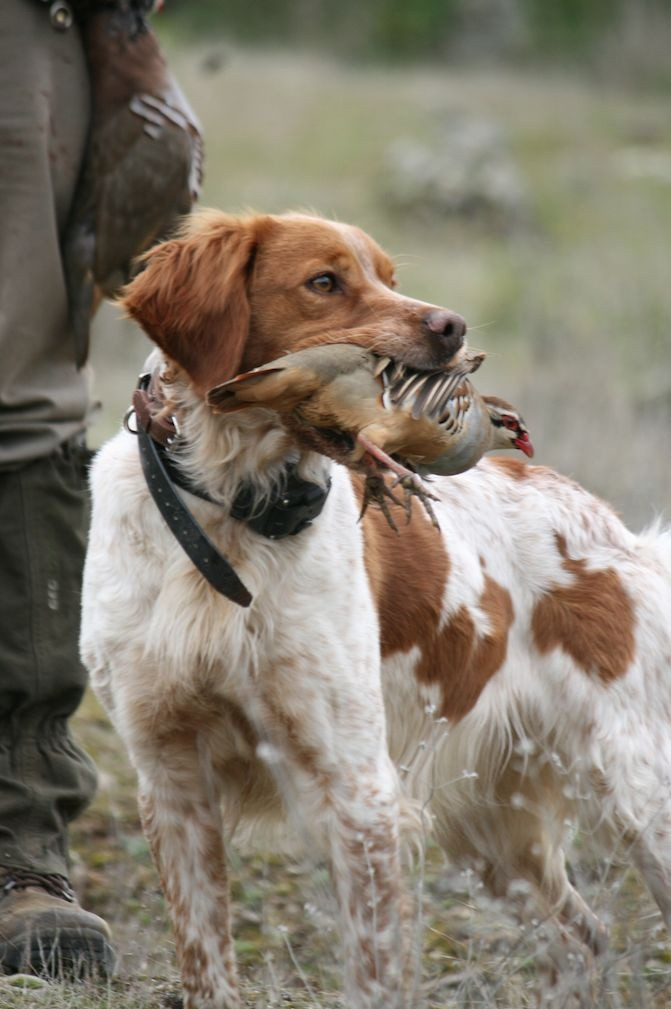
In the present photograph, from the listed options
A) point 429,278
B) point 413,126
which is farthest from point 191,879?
point 413,126

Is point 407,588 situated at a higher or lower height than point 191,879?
higher

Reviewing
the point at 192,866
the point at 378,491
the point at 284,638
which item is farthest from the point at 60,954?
the point at 378,491

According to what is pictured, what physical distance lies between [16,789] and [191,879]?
25.6 inches

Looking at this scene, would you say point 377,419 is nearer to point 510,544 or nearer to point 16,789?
point 510,544

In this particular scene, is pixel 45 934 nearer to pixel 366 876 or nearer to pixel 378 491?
pixel 366 876

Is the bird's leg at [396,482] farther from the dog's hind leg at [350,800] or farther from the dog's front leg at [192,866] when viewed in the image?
the dog's front leg at [192,866]

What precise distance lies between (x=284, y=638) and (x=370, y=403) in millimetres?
517

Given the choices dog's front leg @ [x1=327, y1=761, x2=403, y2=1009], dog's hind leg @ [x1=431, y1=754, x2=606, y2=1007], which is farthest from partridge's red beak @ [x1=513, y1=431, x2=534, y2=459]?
dog's hind leg @ [x1=431, y1=754, x2=606, y2=1007]

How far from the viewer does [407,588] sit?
10.6 ft

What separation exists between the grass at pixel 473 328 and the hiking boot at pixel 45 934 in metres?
0.09

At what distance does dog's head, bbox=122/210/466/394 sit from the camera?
274 centimetres

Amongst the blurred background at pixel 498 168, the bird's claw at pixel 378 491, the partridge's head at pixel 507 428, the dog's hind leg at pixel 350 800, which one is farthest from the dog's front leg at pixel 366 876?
the blurred background at pixel 498 168

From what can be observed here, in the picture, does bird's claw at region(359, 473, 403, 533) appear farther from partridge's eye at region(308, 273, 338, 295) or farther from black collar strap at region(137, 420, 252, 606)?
partridge's eye at region(308, 273, 338, 295)

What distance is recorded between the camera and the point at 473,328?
117 inches
